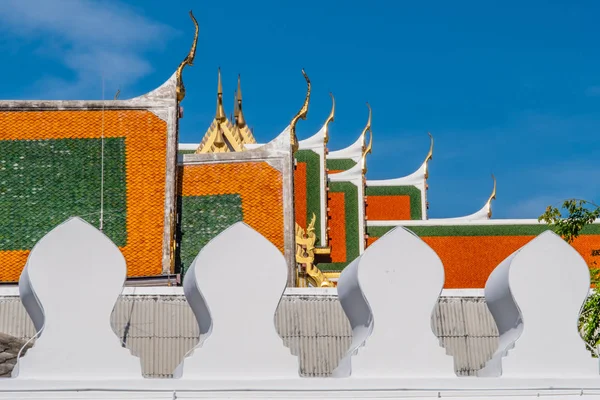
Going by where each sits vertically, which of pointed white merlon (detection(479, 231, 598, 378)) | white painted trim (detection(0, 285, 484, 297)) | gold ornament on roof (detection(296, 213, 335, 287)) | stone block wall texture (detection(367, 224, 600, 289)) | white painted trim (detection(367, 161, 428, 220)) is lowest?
pointed white merlon (detection(479, 231, 598, 378))

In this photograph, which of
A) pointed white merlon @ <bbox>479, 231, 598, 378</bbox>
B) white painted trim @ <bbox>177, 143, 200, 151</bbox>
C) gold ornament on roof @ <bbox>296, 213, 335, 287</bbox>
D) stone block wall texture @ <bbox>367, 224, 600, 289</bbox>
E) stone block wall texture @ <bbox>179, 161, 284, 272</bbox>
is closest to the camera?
pointed white merlon @ <bbox>479, 231, 598, 378</bbox>

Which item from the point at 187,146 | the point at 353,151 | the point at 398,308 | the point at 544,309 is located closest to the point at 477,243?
the point at 353,151

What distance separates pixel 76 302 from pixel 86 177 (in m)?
13.8

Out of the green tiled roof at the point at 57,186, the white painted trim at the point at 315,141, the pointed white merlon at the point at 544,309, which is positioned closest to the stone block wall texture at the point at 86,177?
the green tiled roof at the point at 57,186

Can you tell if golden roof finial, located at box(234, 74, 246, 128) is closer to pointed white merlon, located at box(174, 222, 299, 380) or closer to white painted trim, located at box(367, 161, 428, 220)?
white painted trim, located at box(367, 161, 428, 220)

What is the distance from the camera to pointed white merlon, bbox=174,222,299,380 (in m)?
4.95

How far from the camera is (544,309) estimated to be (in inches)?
201

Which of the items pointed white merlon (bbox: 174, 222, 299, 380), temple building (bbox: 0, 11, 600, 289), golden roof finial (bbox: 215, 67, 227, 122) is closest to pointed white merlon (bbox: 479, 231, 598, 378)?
pointed white merlon (bbox: 174, 222, 299, 380)

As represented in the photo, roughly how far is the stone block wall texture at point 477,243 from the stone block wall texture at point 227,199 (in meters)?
7.06

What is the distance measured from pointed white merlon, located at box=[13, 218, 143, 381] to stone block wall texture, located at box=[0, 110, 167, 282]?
12.3 meters

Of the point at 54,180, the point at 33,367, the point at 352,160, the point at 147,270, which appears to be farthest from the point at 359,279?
the point at 352,160

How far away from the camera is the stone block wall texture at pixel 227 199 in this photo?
18891 millimetres

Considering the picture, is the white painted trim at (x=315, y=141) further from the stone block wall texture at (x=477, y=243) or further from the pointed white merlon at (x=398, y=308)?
the pointed white merlon at (x=398, y=308)

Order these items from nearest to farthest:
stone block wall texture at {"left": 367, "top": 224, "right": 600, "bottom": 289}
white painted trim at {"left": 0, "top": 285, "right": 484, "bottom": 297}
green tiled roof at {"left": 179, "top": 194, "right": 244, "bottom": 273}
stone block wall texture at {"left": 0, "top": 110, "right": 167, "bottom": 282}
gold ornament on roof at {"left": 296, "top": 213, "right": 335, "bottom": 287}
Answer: white painted trim at {"left": 0, "top": 285, "right": 484, "bottom": 297}
stone block wall texture at {"left": 0, "top": 110, "right": 167, "bottom": 282}
green tiled roof at {"left": 179, "top": 194, "right": 244, "bottom": 273}
gold ornament on roof at {"left": 296, "top": 213, "right": 335, "bottom": 287}
stone block wall texture at {"left": 367, "top": 224, "right": 600, "bottom": 289}
